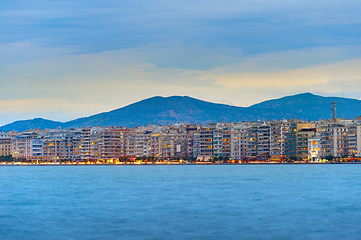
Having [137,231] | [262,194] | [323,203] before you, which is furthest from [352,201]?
[137,231]

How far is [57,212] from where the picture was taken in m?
55.0

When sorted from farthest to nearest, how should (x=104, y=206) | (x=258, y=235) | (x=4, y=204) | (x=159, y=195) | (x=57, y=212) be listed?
(x=159, y=195)
(x=4, y=204)
(x=104, y=206)
(x=57, y=212)
(x=258, y=235)

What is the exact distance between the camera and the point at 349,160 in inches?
6348

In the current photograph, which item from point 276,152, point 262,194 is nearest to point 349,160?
point 276,152

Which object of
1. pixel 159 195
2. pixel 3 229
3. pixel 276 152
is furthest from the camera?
pixel 276 152

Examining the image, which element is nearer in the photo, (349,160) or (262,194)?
(262,194)

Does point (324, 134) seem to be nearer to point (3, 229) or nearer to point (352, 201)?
point (352, 201)

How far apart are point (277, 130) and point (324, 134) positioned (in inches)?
549

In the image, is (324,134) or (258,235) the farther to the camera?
(324,134)

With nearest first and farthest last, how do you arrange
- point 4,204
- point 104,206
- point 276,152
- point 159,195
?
point 104,206 < point 4,204 < point 159,195 < point 276,152

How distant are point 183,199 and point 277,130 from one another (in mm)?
111785

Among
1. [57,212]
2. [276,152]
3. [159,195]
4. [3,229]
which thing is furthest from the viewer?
[276,152]

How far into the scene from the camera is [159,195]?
7044 cm

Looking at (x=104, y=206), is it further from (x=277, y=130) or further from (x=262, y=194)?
(x=277, y=130)
